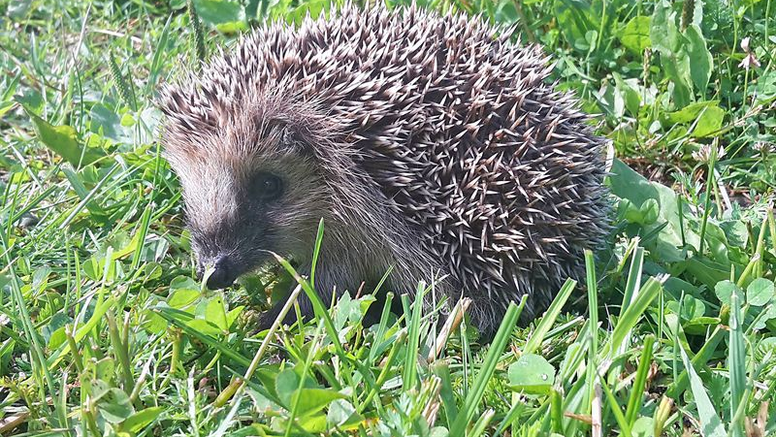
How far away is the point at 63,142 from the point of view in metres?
4.23

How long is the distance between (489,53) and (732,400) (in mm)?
1756

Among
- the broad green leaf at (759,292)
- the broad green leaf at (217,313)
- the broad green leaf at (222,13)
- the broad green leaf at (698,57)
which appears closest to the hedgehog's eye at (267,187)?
the broad green leaf at (217,313)

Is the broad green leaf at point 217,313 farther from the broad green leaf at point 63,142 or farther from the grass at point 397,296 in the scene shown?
the broad green leaf at point 63,142

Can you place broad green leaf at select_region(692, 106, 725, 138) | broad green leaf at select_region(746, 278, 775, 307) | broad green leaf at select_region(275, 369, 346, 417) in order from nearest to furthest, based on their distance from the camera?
broad green leaf at select_region(275, 369, 346, 417)
broad green leaf at select_region(746, 278, 775, 307)
broad green leaf at select_region(692, 106, 725, 138)

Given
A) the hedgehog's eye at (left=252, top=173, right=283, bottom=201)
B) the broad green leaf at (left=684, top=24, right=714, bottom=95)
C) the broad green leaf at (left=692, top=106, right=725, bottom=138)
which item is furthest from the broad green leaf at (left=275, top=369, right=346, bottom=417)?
the broad green leaf at (left=684, top=24, right=714, bottom=95)

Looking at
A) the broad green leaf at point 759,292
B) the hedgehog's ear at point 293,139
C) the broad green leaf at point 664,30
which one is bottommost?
the broad green leaf at point 759,292

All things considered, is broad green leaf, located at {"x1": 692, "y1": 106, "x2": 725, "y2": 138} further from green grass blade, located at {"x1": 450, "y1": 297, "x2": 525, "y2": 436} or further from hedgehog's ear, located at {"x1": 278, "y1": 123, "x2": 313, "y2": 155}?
green grass blade, located at {"x1": 450, "y1": 297, "x2": 525, "y2": 436}

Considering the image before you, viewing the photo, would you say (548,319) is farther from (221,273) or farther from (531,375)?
(221,273)

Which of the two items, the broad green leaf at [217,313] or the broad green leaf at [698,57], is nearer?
the broad green leaf at [217,313]

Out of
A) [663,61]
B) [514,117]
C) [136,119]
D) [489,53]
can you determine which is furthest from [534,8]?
[136,119]

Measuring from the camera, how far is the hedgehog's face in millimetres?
3389

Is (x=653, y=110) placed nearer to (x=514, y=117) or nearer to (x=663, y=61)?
(x=663, y=61)

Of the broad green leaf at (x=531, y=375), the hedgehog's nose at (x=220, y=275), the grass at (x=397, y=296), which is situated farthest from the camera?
the hedgehog's nose at (x=220, y=275)

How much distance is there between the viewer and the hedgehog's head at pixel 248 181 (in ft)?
11.1
